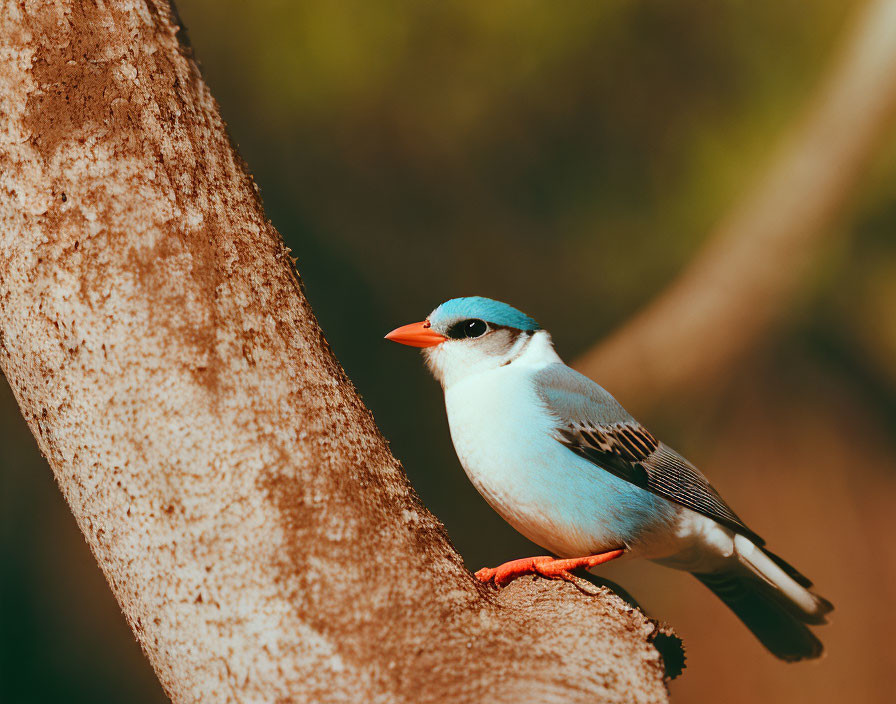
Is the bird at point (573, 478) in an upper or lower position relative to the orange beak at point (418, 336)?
lower

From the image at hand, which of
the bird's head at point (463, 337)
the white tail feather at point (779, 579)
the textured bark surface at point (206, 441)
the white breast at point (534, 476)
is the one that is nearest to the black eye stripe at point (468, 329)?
the bird's head at point (463, 337)

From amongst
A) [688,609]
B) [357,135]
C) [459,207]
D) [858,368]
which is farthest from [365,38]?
[688,609]

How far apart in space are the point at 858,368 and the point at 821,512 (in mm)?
844

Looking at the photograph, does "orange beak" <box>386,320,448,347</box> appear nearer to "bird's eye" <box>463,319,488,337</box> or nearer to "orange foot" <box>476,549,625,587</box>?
"bird's eye" <box>463,319,488,337</box>

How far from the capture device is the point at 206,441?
4.34 ft

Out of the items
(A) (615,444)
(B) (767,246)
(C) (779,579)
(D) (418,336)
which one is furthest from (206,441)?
(B) (767,246)

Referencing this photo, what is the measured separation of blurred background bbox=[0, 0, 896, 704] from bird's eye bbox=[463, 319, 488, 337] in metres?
1.66

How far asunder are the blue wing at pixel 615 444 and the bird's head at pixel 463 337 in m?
0.15

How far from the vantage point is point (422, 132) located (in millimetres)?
3916

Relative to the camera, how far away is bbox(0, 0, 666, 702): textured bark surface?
126 centimetres

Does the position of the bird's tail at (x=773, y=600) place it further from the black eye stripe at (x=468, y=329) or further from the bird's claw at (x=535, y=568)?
the black eye stripe at (x=468, y=329)

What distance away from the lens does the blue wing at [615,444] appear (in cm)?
194

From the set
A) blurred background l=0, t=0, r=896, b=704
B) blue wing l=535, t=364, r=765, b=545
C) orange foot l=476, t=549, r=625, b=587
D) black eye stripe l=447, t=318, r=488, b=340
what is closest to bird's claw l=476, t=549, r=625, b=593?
orange foot l=476, t=549, r=625, b=587

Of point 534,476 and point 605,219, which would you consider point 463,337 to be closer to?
point 534,476
